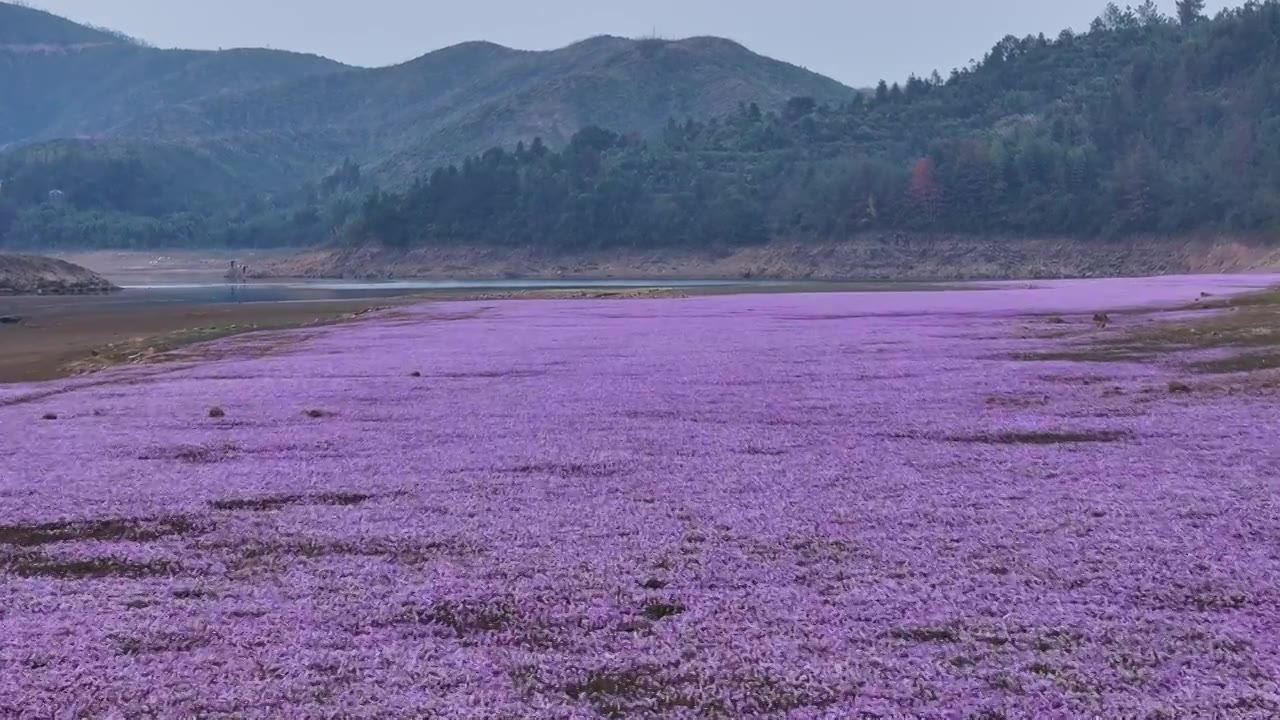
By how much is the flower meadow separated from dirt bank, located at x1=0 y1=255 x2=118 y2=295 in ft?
242

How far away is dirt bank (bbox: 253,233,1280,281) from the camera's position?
5153 inches

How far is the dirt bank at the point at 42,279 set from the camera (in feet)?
288

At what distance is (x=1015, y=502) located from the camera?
12648 mm

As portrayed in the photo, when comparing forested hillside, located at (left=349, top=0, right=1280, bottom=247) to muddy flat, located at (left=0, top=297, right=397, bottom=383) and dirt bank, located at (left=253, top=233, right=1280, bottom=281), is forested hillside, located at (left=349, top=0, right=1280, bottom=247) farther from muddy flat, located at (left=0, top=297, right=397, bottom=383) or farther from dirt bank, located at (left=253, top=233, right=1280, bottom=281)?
muddy flat, located at (left=0, top=297, right=397, bottom=383)

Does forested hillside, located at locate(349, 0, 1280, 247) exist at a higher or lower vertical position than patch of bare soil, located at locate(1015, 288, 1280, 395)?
higher

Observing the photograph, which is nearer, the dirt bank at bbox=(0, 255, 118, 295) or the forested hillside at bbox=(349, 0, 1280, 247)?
the dirt bank at bbox=(0, 255, 118, 295)

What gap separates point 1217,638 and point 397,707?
5.84 meters

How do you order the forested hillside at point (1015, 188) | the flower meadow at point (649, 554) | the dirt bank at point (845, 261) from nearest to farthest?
the flower meadow at point (649, 554), the dirt bank at point (845, 261), the forested hillside at point (1015, 188)

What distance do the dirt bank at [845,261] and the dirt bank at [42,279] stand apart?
2824 inches

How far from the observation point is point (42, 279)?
90.6 m

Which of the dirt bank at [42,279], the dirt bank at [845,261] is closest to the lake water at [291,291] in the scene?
the dirt bank at [42,279]

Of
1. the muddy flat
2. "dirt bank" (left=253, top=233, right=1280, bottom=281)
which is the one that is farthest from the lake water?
"dirt bank" (left=253, top=233, right=1280, bottom=281)

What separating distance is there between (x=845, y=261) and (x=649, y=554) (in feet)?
471

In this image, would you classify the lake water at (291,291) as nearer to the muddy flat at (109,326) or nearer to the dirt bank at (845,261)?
the muddy flat at (109,326)
